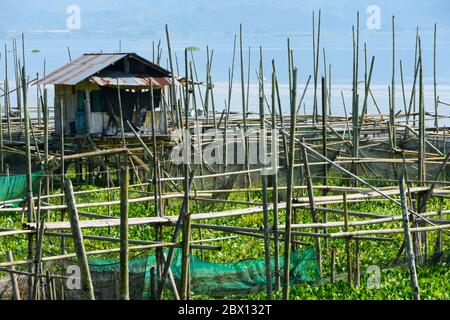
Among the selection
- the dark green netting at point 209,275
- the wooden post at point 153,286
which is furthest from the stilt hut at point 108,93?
the wooden post at point 153,286

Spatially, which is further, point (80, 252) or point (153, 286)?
point (153, 286)

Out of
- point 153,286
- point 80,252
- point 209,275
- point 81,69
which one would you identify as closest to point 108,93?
point 81,69

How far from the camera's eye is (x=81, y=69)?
754 inches

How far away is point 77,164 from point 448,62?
303ft

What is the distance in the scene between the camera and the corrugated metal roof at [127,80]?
60.5 ft

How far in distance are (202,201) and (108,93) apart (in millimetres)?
5069

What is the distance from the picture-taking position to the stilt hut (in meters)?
18.6

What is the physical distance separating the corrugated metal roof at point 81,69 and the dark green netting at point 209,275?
8.64m

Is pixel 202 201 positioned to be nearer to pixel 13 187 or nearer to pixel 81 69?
pixel 13 187

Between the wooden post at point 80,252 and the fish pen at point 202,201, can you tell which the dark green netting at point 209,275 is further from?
the wooden post at point 80,252

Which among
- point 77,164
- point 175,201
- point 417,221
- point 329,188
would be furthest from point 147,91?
point 417,221

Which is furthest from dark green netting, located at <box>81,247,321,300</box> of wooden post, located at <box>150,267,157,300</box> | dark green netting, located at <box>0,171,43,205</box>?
dark green netting, located at <box>0,171,43,205</box>
